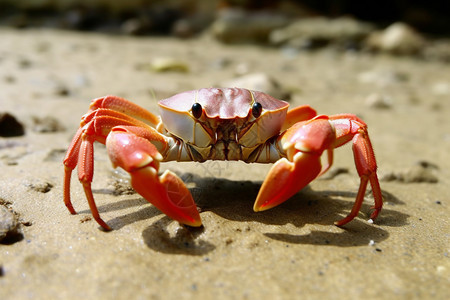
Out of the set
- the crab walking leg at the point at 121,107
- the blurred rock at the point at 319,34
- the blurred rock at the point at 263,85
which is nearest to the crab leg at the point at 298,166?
the crab walking leg at the point at 121,107

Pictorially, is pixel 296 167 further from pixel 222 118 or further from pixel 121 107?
pixel 121 107

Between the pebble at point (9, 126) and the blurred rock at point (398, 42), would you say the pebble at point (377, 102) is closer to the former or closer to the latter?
the blurred rock at point (398, 42)

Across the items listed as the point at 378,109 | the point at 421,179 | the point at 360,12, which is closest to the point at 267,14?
the point at 360,12

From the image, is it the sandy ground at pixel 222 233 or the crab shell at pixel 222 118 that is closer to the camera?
the sandy ground at pixel 222 233

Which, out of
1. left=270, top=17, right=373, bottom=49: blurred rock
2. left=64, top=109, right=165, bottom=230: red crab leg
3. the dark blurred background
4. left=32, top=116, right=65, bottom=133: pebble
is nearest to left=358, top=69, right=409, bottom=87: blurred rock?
left=270, top=17, right=373, bottom=49: blurred rock

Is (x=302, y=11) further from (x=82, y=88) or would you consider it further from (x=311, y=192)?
(x=311, y=192)
